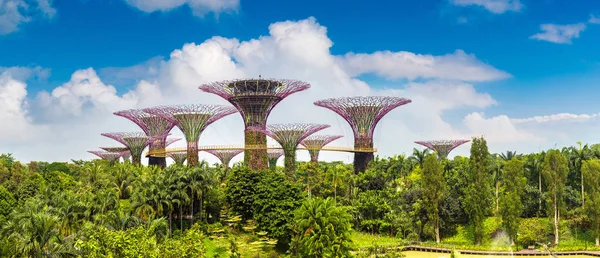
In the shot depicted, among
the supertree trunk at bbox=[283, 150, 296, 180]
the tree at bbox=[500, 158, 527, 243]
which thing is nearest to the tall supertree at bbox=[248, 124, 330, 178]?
the supertree trunk at bbox=[283, 150, 296, 180]

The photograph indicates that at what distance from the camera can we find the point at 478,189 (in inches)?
1639

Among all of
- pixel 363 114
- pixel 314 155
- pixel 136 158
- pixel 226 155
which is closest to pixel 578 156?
pixel 363 114

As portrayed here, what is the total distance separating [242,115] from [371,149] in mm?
15327

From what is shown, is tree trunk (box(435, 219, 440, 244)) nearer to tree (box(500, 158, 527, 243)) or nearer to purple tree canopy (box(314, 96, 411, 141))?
tree (box(500, 158, 527, 243))

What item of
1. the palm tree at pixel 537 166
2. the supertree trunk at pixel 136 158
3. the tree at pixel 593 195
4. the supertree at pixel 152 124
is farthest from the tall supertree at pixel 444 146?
the supertree trunk at pixel 136 158

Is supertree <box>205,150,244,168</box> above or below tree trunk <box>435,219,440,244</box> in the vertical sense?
above

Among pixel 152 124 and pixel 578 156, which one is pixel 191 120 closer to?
pixel 152 124

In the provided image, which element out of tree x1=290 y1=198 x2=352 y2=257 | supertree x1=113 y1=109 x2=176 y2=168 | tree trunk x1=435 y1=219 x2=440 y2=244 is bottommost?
tree trunk x1=435 y1=219 x2=440 y2=244

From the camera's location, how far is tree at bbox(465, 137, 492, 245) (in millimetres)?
41000

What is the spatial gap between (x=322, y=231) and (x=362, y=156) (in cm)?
2911

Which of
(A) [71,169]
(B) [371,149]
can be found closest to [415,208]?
(B) [371,149]

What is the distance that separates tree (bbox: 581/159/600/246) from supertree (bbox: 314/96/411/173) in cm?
2119

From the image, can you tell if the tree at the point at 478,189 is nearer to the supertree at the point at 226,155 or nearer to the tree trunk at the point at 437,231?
the tree trunk at the point at 437,231

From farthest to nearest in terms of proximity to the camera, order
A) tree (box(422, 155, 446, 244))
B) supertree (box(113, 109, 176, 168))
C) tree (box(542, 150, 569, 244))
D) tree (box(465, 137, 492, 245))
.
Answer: supertree (box(113, 109, 176, 168)) < tree (box(422, 155, 446, 244)) < tree (box(465, 137, 492, 245)) < tree (box(542, 150, 569, 244))
